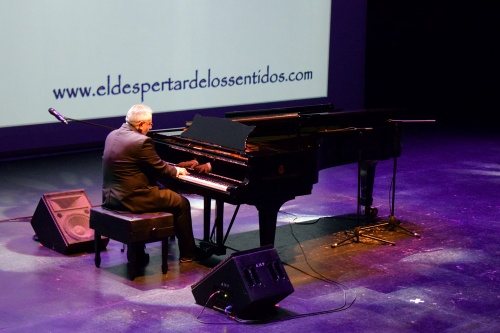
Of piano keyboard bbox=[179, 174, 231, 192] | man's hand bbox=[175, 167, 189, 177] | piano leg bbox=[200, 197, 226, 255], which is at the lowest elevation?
piano leg bbox=[200, 197, 226, 255]

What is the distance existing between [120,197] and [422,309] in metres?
2.22

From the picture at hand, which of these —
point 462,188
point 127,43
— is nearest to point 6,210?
point 127,43

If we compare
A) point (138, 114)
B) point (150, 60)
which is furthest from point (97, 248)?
point (150, 60)

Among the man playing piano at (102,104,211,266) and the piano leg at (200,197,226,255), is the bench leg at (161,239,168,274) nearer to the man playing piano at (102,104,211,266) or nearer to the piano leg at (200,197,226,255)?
the man playing piano at (102,104,211,266)

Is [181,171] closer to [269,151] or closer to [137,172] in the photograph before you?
[137,172]

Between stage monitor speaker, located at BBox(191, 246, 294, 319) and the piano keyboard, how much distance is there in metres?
0.83

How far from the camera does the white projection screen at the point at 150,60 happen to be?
392 inches

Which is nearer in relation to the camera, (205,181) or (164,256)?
(164,256)

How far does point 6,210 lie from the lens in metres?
8.47

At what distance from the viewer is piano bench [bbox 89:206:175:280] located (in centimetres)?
652

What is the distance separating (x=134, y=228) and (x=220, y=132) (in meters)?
1.07

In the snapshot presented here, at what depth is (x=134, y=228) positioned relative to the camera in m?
6.50

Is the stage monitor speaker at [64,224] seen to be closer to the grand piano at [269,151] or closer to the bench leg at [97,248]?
the bench leg at [97,248]

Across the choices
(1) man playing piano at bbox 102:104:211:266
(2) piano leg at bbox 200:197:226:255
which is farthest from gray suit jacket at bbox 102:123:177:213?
(2) piano leg at bbox 200:197:226:255
